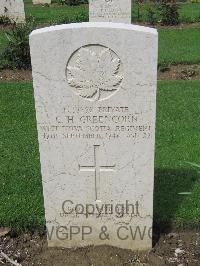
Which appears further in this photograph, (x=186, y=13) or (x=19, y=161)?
(x=186, y=13)

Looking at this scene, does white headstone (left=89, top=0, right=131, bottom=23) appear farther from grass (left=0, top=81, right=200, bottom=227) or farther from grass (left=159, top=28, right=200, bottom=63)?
grass (left=0, top=81, right=200, bottom=227)

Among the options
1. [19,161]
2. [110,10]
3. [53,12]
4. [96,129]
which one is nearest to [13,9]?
[53,12]

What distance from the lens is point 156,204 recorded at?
439cm

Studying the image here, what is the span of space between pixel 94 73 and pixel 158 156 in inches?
92.1

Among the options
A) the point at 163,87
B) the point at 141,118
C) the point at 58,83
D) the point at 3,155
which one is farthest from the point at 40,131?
the point at 163,87

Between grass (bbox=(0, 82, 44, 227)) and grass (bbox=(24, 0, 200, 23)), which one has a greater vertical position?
grass (bbox=(24, 0, 200, 23))

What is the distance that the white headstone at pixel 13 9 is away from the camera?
46.6 feet

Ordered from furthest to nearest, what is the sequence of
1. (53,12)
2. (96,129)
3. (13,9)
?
(53,12)
(13,9)
(96,129)

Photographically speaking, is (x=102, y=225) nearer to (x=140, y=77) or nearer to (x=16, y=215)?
(x=16, y=215)

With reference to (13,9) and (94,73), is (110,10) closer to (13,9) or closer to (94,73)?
(13,9)

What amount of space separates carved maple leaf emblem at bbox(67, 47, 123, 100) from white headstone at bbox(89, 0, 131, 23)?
24.2 feet

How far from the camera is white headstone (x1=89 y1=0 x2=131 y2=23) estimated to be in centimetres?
1034

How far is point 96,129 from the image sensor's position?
11.5 ft

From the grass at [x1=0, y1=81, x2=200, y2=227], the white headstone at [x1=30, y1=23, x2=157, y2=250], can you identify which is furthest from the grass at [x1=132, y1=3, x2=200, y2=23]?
the white headstone at [x1=30, y1=23, x2=157, y2=250]
